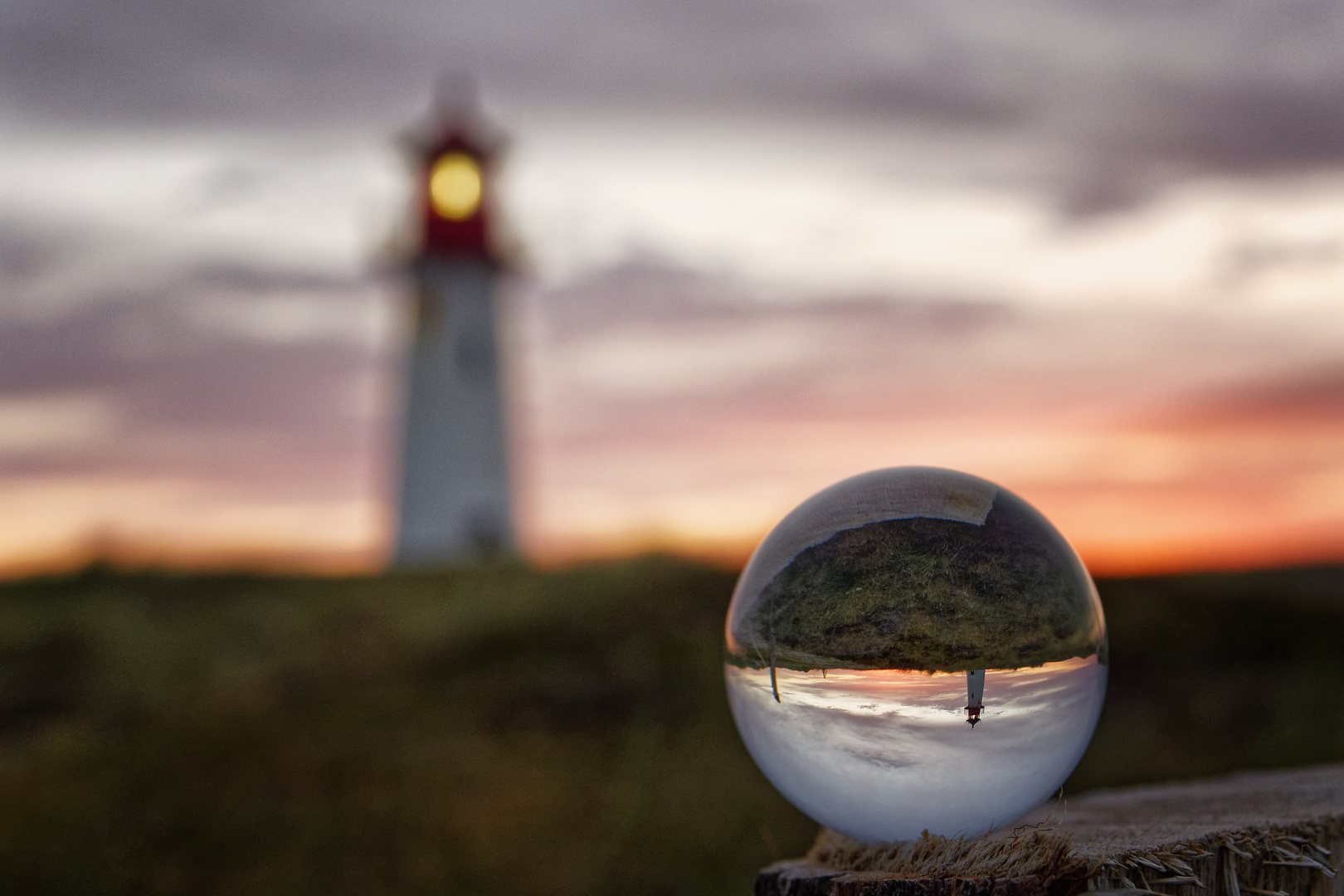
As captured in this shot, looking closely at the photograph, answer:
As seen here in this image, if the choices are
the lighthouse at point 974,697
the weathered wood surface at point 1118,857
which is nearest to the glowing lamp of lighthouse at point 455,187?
the weathered wood surface at point 1118,857

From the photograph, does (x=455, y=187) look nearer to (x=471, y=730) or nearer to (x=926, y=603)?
(x=471, y=730)

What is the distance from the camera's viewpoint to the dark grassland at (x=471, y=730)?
9570 millimetres

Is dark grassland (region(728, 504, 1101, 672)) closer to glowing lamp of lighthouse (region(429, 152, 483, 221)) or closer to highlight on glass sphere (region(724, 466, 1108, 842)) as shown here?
highlight on glass sphere (region(724, 466, 1108, 842))

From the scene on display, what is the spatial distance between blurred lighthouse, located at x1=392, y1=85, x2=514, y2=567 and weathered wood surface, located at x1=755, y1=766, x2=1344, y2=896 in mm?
20790

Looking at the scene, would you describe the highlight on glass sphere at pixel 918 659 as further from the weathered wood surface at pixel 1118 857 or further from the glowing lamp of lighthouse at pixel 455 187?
the glowing lamp of lighthouse at pixel 455 187

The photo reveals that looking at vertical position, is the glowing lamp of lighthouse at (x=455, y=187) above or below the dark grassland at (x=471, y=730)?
above

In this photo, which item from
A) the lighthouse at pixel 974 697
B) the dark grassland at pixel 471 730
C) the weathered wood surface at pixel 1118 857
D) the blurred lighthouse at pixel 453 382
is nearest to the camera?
the weathered wood surface at pixel 1118 857

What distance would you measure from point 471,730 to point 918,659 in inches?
394

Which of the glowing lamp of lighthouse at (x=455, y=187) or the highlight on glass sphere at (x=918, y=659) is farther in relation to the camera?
the glowing lamp of lighthouse at (x=455, y=187)

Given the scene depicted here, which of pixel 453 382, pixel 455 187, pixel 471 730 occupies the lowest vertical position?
pixel 471 730

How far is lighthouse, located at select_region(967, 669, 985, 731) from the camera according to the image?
2.38m

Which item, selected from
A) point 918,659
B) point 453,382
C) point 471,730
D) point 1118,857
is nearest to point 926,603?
point 918,659

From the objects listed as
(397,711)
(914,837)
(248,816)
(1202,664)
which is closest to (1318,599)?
(1202,664)

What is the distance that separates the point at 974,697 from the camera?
7.82ft
